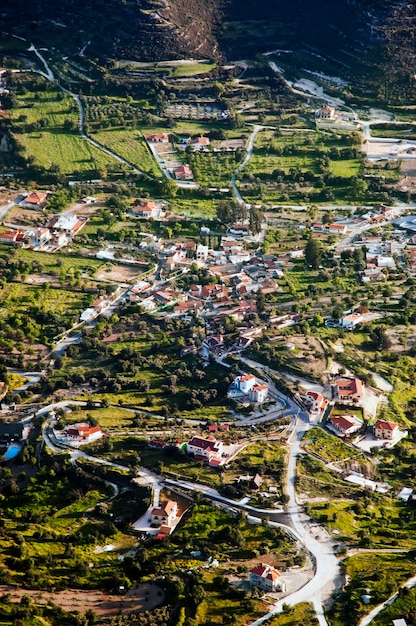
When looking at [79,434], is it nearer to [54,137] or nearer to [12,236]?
[12,236]

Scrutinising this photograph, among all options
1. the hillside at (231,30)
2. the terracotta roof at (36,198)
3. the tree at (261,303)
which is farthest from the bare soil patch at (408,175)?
the terracotta roof at (36,198)

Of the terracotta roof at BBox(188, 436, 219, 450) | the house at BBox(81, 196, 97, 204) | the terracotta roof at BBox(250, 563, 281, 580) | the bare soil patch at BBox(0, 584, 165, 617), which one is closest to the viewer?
the bare soil patch at BBox(0, 584, 165, 617)

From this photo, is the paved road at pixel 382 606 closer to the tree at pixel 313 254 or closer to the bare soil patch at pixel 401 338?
the bare soil patch at pixel 401 338

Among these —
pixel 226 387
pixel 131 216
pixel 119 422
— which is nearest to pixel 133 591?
pixel 119 422

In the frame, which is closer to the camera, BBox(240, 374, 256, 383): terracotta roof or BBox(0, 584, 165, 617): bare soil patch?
BBox(0, 584, 165, 617): bare soil patch

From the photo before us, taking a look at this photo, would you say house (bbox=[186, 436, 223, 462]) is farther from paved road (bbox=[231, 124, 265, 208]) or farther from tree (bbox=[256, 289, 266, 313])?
paved road (bbox=[231, 124, 265, 208])

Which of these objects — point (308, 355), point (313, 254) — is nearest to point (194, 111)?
point (313, 254)

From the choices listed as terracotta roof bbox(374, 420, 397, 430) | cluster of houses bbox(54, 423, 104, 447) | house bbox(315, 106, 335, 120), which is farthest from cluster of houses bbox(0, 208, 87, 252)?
terracotta roof bbox(374, 420, 397, 430)
